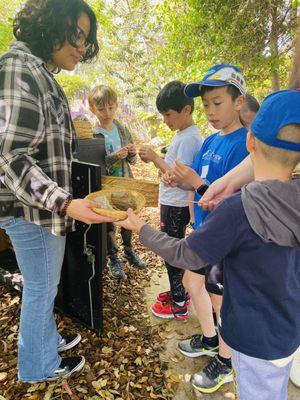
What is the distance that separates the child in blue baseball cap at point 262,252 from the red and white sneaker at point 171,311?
1421mm

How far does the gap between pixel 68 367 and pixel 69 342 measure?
0.27 meters

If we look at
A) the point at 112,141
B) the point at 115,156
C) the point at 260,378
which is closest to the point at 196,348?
the point at 260,378

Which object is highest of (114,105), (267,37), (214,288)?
(267,37)

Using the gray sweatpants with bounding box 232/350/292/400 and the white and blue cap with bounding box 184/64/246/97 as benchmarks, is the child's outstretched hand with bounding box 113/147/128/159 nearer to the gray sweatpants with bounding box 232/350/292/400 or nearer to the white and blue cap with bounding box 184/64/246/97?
the white and blue cap with bounding box 184/64/246/97

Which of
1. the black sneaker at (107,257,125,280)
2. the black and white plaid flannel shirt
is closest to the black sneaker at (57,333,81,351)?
the black sneaker at (107,257,125,280)

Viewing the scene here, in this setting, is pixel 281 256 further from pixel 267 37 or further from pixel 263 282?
pixel 267 37

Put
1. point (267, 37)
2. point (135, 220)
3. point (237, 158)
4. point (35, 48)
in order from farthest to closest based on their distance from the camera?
point (267, 37) → point (237, 158) → point (35, 48) → point (135, 220)

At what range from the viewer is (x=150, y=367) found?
88.9 inches

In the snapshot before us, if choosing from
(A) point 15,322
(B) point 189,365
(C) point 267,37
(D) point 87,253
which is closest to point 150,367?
(B) point 189,365

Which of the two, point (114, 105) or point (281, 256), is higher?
point (114, 105)

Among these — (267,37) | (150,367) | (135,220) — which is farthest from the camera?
(267,37)

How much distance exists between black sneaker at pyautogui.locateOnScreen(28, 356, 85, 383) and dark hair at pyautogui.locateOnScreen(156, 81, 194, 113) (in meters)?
2.03

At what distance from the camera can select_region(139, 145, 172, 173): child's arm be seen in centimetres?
249

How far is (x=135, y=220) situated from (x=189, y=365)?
56.8 inches
